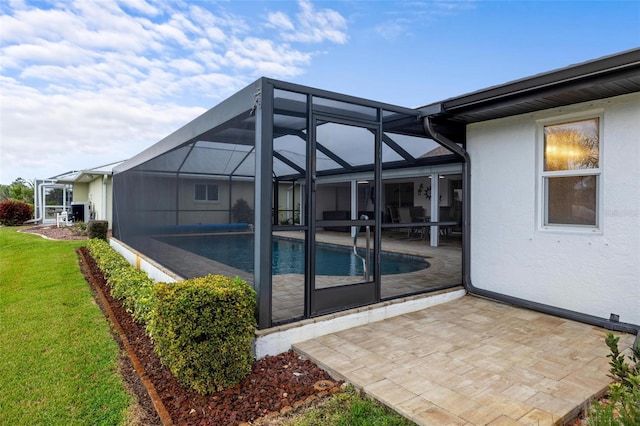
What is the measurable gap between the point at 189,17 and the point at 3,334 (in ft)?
26.5

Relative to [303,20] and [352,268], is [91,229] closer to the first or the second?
[303,20]

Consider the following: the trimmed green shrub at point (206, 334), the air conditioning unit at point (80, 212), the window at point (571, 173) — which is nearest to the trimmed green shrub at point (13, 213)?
the air conditioning unit at point (80, 212)

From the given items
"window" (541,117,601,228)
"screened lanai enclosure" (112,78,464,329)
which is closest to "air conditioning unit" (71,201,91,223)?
"screened lanai enclosure" (112,78,464,329)

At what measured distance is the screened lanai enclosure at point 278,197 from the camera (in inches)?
144

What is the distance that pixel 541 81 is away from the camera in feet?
12.5

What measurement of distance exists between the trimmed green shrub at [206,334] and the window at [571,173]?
3.99 m

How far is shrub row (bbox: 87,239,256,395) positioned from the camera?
2838 millimetres

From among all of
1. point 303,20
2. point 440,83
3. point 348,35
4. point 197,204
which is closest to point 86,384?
point 197,204

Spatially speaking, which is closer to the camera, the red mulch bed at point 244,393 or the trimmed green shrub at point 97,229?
the red mulch bed at point 244,393

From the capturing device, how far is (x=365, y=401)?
105 inches

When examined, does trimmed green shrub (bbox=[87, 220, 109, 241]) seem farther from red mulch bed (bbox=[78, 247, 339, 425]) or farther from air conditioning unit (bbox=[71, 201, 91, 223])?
red mulch bed (bbox=[78, 247, 339, 425])

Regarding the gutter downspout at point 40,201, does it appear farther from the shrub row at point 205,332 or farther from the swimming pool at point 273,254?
the shrub row at point 205,332

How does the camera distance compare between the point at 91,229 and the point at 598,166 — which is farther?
the point at 91,229

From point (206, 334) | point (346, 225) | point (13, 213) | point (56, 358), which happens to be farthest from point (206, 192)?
point (13, 213)
